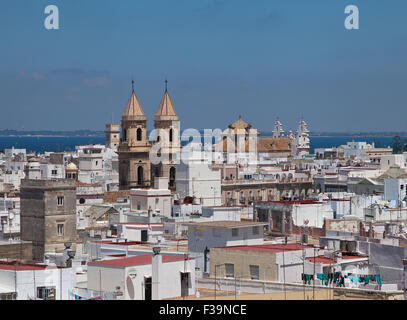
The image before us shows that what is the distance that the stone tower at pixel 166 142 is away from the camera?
53.8 m

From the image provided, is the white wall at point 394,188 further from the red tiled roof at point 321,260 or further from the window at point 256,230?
the red tiled roof at point 321,260

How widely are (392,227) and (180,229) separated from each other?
22.7ft

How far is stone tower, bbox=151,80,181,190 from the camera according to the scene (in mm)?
53844

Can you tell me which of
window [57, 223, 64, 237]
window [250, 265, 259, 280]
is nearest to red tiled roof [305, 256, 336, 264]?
window [250, 265, 259, 280]

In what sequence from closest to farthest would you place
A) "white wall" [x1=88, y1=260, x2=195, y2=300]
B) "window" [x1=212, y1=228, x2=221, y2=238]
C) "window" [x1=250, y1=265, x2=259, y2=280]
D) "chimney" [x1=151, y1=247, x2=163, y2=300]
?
1. "chimney" [x1=151, y1=247, x2=163, y2=300]
2. "white wall" [x1=88, y1=260, x2=195, y2=300]
3. "window" [x1=250, y1=265, x2=259, y2=280]
4. "window" [x1=212, y1=228, x2=221, y2=238]

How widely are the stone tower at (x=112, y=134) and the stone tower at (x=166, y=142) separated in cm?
3319

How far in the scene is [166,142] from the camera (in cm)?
5466

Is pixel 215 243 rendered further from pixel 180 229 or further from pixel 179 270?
pixel 180 229

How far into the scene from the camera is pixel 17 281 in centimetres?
1770

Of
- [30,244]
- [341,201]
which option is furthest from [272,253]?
[341,201]

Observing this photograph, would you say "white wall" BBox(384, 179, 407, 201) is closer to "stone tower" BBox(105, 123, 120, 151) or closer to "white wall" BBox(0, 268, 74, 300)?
"white wall" BBox(0, 268, 74, 300)

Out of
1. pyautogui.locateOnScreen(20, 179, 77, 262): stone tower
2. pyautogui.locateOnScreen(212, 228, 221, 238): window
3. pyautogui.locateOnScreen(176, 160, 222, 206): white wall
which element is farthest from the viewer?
pyautogui.locateOnScreen(176, 160, 222, 206): white wall

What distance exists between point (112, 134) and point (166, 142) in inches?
1481

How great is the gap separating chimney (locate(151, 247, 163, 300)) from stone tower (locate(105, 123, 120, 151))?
231ft
